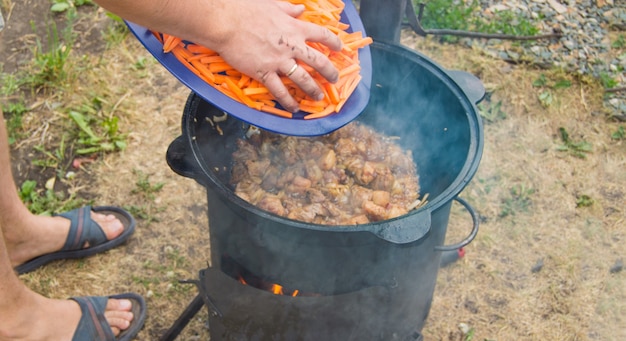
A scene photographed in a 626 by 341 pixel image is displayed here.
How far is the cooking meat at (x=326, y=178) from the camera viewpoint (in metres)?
2.73

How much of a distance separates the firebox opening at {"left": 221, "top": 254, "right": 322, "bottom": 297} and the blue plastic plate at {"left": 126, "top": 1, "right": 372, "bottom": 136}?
2.51 feet

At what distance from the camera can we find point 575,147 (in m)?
4.61

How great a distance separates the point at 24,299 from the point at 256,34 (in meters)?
1.84

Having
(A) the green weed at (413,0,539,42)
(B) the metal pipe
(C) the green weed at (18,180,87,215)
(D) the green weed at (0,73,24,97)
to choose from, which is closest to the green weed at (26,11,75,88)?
(D) the green weed at (0,73,24,97)

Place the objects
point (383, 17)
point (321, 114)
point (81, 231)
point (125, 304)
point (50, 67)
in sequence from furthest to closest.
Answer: point (50, 67), point (81, 231), point (125, 304), point (383, 17), point (321, 114)

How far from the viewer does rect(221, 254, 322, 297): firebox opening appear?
2.72 m

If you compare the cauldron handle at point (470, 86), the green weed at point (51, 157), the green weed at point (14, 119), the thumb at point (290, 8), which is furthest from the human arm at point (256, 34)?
the green weed at point (14, 119)

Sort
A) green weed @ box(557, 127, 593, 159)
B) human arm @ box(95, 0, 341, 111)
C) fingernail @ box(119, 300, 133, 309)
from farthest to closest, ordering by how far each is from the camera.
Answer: green weed @ box(557, 127, 593, 159) → fingernail @ box(119, 300, 133, 309) → human arm @ box(95, 0, 341, 111)

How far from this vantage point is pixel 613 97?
502 cm

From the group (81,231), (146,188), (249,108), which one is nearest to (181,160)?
(249,108)

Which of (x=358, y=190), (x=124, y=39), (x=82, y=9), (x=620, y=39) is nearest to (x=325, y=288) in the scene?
(x=358, y=190)

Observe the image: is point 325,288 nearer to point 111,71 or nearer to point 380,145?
point 380,145

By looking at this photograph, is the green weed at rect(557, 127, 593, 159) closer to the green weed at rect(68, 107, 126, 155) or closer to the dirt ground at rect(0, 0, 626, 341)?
the dirt ground at rect(0, 0, 626, 341)

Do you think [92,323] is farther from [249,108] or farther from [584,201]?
[584,201]
